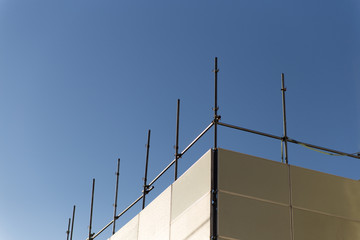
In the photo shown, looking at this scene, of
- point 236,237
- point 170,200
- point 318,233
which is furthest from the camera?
point 170,200

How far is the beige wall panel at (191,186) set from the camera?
1220 cm

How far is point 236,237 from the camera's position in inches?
458

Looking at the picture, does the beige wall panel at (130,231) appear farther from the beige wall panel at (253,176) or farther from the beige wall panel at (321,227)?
the beige wall panel at (321,227)

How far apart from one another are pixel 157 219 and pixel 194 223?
1883 mm

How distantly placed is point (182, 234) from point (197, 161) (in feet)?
4.46

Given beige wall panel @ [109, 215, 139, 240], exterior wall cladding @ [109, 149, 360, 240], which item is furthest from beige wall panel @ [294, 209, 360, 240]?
beige wall panel @ [109, 215, 139, 240]

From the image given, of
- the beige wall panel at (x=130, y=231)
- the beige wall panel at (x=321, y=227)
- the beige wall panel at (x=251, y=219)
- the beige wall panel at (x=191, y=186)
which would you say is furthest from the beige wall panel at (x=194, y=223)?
the beige wall panel at (x=130, y=231)

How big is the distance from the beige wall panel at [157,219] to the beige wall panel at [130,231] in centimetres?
28

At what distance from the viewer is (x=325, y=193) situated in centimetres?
1284

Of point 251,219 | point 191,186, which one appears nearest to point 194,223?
point 191,186

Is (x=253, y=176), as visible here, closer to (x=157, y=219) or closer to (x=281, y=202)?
(x=281, y=202)

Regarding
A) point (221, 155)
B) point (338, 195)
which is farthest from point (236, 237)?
point (338, 195)

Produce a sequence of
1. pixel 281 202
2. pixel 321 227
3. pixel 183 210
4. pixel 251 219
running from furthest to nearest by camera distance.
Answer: pixel 183 210 → pixel 321 227 → pixel 281 202 → pixel 251 219

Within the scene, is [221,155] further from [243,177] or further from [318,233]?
[318,233]
